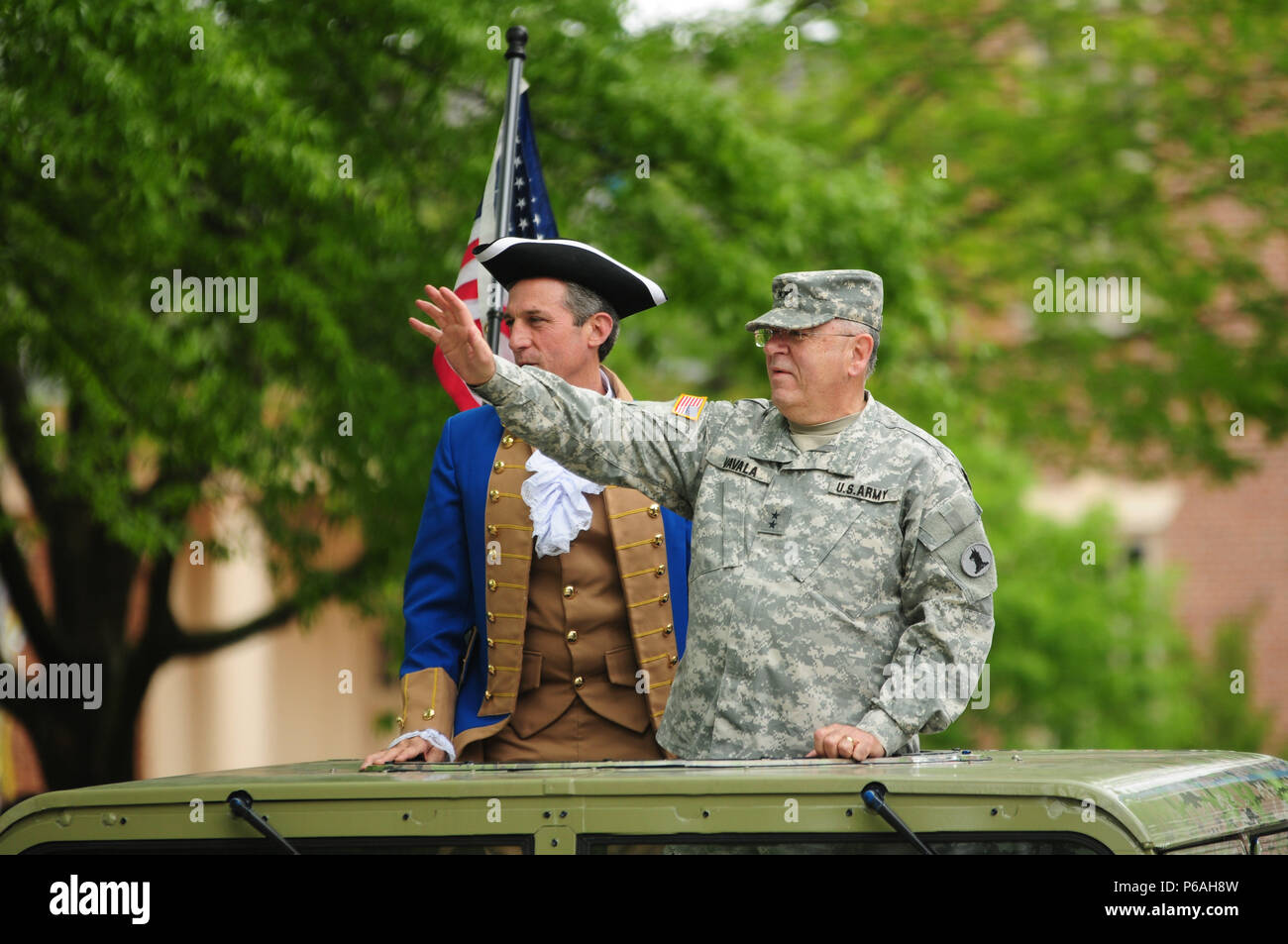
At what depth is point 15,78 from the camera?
6875 mm

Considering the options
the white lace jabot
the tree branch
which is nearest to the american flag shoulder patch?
the white lace jabot

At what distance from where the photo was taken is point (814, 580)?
11.6 feet

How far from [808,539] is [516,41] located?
3194 mm

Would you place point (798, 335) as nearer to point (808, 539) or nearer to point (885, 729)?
point (808, 539)

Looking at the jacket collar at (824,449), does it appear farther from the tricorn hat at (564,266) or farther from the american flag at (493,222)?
the american flag at (493,222)

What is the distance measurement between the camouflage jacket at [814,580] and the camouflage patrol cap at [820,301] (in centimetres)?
24

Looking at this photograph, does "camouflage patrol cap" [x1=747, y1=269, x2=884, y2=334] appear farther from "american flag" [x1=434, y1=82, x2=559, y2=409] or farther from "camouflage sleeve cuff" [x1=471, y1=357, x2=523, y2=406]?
"american flag" [x1=434, y1=82, x2=559, y2=409]

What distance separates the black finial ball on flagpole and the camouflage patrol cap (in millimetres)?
2741

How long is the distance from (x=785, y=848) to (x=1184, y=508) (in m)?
18.6

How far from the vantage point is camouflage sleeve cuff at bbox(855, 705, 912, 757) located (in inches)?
133

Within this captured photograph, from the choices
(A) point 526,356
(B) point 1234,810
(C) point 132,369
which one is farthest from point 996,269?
(B) point 1234,810

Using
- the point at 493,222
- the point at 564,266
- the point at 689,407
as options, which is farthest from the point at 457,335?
the point at 493,222

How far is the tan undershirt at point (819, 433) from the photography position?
12.2 ft
